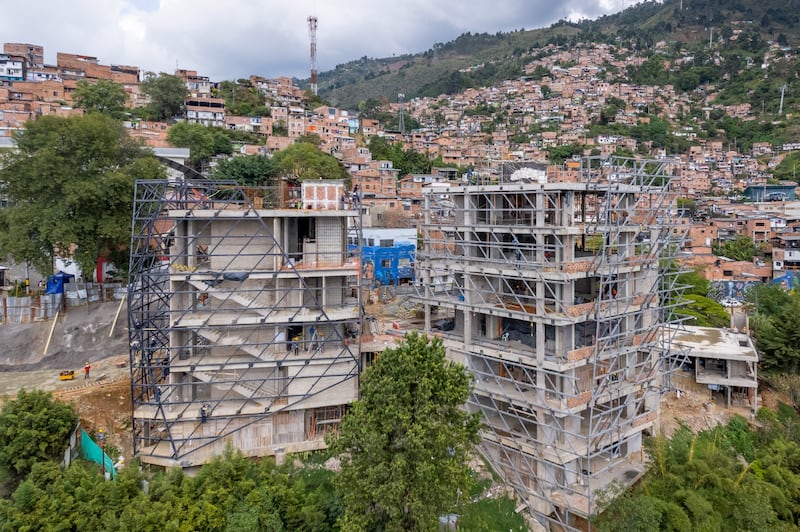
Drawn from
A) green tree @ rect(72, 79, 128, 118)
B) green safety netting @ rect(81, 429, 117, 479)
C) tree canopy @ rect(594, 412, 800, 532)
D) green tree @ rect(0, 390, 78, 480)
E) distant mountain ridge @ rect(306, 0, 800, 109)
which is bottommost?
tree canopy @ rect(594, 412, 800, 532)

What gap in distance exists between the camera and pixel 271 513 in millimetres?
13820

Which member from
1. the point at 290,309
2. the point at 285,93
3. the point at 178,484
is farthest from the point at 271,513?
the point at 285,93

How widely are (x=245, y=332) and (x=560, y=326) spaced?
37.1 ft

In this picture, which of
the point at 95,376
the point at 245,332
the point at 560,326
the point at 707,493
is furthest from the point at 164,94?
the point at 707,493

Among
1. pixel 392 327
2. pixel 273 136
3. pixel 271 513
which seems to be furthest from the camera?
pixel 273 136

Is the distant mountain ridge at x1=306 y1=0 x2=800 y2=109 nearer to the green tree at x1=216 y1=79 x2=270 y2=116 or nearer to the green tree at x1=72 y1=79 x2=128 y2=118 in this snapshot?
the green tree at x1=216 y1=79 x2=270 y2=116

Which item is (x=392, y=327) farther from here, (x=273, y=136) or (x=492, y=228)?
(x=273, y=136)

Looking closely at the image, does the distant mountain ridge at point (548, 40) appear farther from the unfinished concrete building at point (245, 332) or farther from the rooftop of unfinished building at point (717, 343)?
the unfinished concrete building at point (245, 332)

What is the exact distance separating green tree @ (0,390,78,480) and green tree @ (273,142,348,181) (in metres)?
30.1

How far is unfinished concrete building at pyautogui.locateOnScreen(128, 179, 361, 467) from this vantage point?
1695cm

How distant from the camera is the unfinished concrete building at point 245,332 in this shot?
17.0 metres

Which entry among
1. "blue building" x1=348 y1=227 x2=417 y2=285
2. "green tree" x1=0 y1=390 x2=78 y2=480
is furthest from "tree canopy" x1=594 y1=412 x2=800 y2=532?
"blue building" x1=348 y1=227 x2=417 y2=285

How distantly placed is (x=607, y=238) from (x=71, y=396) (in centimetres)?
2089

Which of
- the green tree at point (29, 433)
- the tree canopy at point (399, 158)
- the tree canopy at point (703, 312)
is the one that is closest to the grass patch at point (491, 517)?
the green tree at point (29, 433)
